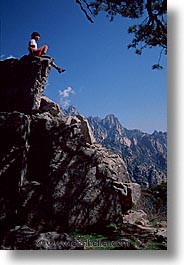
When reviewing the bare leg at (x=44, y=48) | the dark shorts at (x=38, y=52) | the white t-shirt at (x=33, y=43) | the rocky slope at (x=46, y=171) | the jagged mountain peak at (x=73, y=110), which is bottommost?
the rocky slope at (x=46, y=171)

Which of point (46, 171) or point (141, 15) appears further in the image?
point (141, 15)

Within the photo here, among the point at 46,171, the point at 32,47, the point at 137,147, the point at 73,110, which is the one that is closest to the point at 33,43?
the point at 32,47

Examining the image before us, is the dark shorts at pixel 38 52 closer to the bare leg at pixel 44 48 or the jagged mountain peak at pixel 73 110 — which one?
the bare leg at pixel 44 48

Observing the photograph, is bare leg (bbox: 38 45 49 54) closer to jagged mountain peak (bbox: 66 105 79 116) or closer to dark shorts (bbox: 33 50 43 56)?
dark shorts (bbox: 33 50 43 56)

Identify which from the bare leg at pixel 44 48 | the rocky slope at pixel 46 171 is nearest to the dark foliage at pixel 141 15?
the bare leg at pixel 44 48

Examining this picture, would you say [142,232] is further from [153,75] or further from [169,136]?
[153,75]

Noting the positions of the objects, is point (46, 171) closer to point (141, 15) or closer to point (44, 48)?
point (44, 48)

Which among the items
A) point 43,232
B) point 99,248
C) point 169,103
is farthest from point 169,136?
point 43,232
